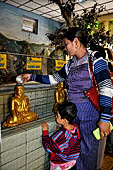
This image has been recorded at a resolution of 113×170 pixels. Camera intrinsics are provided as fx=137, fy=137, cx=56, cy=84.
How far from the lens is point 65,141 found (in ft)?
5.53

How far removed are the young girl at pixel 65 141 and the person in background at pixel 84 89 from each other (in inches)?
3.2

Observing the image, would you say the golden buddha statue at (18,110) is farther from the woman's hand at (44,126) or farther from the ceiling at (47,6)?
the ceiling at (47,6)

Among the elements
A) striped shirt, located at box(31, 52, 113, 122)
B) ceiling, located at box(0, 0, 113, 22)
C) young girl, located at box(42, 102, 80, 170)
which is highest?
ceiling, located at box(0, 0, 113, 22)

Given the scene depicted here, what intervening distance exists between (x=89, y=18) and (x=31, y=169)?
306 cm

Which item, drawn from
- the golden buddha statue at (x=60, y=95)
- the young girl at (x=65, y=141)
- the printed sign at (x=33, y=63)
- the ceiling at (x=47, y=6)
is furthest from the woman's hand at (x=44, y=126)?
the ceiling at (x=47, y=6)

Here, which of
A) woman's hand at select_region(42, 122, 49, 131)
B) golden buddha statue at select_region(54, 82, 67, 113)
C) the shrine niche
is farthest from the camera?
the shrine niche

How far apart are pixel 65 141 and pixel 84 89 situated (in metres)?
0.68

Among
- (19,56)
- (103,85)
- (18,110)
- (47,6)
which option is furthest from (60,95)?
(47,6)

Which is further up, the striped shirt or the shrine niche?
the shrine niche

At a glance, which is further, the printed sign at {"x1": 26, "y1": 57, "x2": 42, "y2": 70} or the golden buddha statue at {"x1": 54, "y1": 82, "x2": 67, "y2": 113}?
the golden buddha statue at {"x1": 54, "y1": 82, "x2": 67, "y2": 113}

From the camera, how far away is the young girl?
167 cm

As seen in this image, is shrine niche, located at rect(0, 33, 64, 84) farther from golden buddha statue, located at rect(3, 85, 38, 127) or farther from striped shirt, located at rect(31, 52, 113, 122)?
striped shirt, located at rect(31, 52, 113, 122)

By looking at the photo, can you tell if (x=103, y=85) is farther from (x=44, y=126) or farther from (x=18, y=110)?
(x=18, y=110)

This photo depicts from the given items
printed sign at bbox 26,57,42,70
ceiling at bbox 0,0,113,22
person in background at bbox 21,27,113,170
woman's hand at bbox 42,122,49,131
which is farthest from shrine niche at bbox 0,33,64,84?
ceiling at bbox 0,0,113,22
